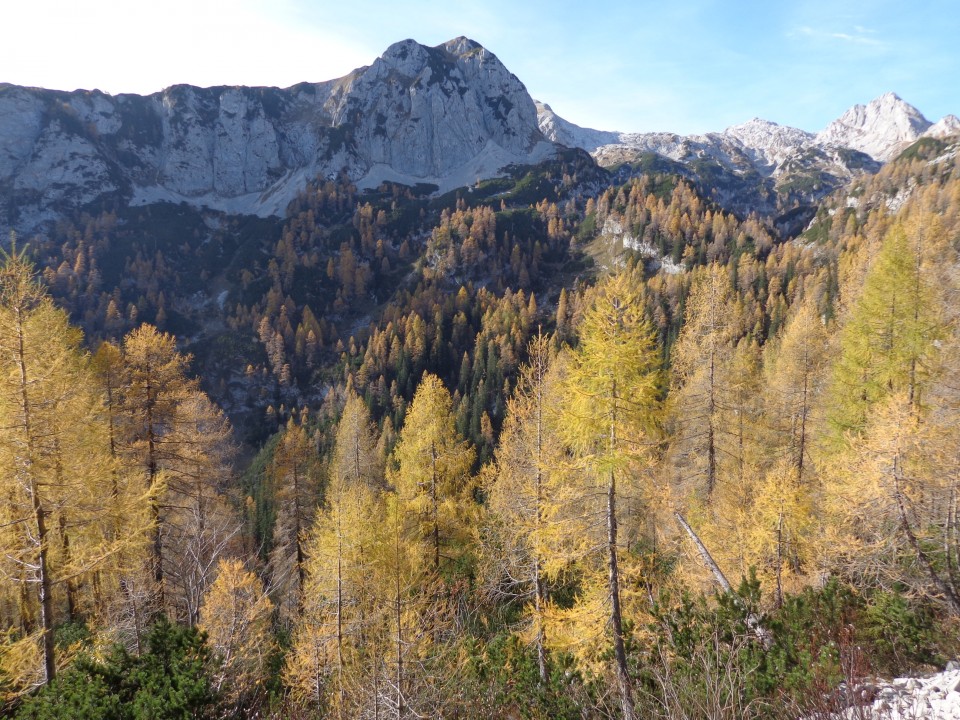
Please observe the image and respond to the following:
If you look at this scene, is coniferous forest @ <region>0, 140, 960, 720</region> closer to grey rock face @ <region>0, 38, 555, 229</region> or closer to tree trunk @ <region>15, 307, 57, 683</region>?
tree trunk @ <region>15, 307, 57, 683</region>

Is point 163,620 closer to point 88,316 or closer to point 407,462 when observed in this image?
point 407,462

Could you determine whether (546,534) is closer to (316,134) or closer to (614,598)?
(614,598)

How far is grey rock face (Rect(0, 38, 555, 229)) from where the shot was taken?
179125mm

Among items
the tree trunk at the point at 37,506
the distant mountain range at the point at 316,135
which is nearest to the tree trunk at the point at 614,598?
the tree trunk at the point at 37,506

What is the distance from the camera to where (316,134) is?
193 m

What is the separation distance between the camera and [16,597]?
569 inches

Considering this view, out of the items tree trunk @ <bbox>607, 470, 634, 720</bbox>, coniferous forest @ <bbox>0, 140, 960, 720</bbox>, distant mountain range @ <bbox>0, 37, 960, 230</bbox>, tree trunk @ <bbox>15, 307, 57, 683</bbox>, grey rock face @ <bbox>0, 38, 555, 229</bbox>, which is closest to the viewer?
coniferous forest @ <bbox>0, 140, 960, 720</bbox>

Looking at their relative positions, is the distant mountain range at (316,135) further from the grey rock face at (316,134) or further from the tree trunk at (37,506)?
the tree trunk at (37,506)

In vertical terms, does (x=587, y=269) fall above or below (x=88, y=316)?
above

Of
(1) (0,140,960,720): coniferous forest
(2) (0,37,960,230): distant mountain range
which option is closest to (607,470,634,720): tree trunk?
(1) (0,140,960,720): coniferous forest

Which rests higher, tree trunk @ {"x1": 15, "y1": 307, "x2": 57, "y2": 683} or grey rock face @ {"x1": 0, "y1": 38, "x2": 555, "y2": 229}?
grey rock face @ {"x1": 0, "y1": 38, "x2": 555, "y2": 229}

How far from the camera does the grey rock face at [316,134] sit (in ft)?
588

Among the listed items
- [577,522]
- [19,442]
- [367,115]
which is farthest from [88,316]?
[577,522]

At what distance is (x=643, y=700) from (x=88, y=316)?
6386 inches
